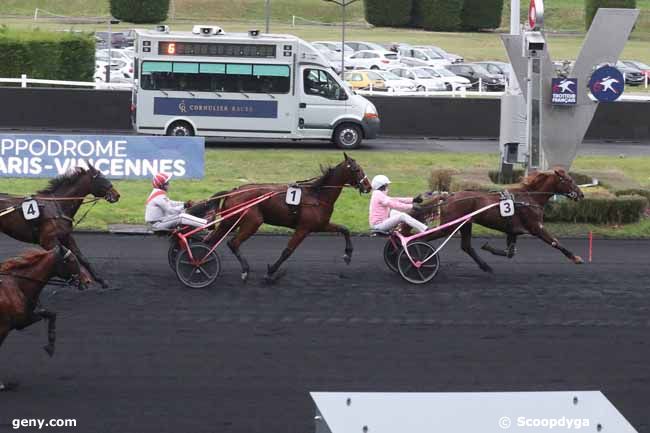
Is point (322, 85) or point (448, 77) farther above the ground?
point (448, 77)

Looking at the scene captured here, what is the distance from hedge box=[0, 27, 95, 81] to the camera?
3100 centimetres

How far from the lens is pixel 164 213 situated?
13.0m

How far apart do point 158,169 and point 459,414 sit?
1670 cm

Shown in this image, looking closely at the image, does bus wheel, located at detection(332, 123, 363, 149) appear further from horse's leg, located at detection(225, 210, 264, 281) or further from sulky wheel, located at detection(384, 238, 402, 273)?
horse's leg, located at detection(225, 210, 264, 281)

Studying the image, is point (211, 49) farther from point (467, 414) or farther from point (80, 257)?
point (467, 414)

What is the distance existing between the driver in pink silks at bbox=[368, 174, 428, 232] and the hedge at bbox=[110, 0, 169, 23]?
46819 mm

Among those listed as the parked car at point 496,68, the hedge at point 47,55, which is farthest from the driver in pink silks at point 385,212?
the parked car at point 496,68

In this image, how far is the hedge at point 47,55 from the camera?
3100 centimetres

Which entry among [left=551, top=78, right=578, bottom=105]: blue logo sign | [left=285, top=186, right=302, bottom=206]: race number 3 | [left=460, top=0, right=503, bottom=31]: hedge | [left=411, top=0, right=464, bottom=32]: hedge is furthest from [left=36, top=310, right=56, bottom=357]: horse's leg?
[left=460, top=0, right=503, bottom=31]: hedge

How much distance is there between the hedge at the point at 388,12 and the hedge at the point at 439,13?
0.69 meters

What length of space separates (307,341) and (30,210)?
11.9 feet

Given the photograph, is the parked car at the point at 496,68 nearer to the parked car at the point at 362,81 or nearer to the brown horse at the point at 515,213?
the parked car at the point at 362,81

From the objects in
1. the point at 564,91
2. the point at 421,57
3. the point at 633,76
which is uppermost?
the point at 421,57

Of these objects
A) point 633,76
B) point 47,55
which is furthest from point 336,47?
point 47,55
